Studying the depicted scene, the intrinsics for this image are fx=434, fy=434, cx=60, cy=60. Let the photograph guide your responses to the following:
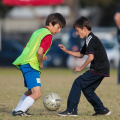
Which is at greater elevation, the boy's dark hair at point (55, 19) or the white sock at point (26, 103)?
the boy's dark hair at point (55, 19)

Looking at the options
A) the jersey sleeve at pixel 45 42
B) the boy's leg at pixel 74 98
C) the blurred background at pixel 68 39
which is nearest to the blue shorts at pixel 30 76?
the jersey sleeve at pixel 45 42

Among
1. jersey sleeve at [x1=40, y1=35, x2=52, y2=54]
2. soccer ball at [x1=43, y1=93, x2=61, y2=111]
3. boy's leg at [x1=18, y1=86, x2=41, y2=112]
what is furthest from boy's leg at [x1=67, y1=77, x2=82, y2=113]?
jersey sleeve at [x1=40, y1=35, x2=52, y2=54]

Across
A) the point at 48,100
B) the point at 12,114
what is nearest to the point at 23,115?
the point at 12,114

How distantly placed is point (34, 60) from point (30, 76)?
0.26 metres

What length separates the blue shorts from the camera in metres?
6.76

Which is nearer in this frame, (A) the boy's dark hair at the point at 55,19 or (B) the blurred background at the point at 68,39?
(A) the boy's dark hair at the point at 55,19

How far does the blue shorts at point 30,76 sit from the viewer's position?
6.76 metres

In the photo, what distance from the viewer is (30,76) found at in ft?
22.3

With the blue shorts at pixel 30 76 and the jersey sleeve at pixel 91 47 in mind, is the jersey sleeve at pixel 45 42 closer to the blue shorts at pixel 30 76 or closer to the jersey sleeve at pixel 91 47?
the blue shorts at pixel 30 76

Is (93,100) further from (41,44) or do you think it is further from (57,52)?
(57,52)

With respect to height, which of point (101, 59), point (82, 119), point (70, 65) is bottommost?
point (70, 65)

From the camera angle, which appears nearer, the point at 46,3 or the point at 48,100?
the point at 48,100

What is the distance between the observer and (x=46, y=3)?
82.5 ft

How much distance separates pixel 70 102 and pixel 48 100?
1.80 ft
